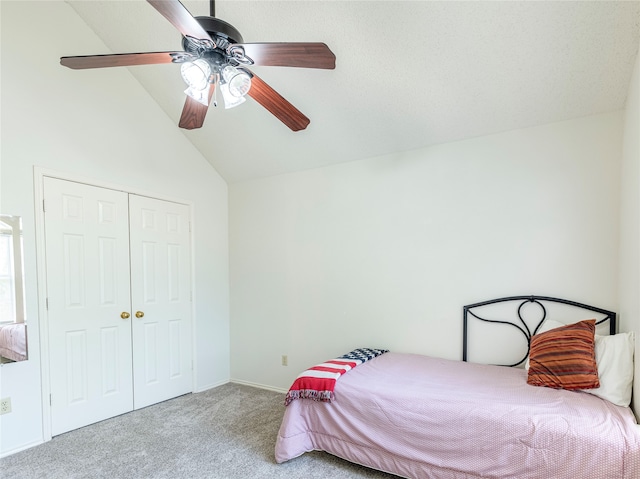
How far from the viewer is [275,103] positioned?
2.02 meters

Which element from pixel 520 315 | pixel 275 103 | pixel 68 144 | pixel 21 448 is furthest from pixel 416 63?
pixel 21 448

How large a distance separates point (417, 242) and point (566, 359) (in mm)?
1324

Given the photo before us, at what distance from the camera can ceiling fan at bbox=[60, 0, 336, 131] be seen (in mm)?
1524

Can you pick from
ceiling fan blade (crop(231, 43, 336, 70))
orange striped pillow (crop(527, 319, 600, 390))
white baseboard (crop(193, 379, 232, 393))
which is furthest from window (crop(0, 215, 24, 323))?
orange striped pillow (crop(527, 319, 600, 390))

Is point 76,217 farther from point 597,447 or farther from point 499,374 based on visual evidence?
point 597,447

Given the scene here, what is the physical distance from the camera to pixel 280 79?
2775 millimetres

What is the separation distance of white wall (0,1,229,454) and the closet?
13 centimetres

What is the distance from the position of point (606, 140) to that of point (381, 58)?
5.35 ft

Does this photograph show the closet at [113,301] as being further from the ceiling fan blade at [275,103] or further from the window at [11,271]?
the ceiling fan blade at [275,103]

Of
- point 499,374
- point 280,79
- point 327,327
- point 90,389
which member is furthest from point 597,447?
point 90,389

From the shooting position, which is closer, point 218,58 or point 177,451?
point 218,58

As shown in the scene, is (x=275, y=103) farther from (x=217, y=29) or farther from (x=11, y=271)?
(x=11, y=271)

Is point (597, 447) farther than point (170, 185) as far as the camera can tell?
No

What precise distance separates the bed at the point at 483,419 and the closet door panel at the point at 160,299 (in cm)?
171
